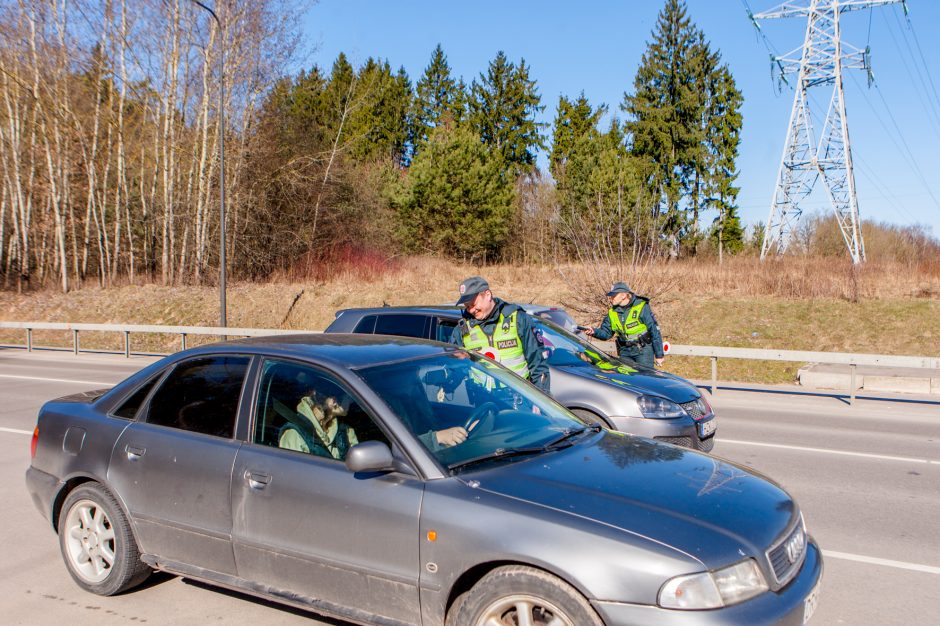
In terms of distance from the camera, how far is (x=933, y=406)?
1255 cm

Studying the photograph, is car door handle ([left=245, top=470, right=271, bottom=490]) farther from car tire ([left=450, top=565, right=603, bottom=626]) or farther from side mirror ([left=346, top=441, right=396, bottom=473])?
car tire ([left=450, top=565, right=603, bottom=626])

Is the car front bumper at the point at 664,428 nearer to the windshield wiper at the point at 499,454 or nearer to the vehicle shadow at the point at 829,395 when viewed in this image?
the windshield wiper at the point at 499,454

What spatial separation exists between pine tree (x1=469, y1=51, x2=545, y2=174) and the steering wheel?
53.3 meters

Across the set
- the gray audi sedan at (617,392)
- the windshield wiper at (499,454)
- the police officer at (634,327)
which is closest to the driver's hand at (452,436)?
the windshield wiper at (499,454)

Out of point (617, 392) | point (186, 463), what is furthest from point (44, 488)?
point (617, 392)

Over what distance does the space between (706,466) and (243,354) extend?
261 centimetres

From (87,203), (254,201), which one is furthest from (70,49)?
(254,201)

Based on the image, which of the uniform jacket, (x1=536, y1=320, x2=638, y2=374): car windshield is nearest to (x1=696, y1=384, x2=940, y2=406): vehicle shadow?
(x1=536, y1=320, x2=638, y2=374): car windshield

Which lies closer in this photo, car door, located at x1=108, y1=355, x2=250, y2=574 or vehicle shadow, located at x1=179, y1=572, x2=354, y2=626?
car door, located at x1=108, y1=355, x2=250, y2=574

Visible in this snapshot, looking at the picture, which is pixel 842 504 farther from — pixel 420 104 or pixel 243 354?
pixel 420 104

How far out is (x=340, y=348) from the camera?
14.9 ft

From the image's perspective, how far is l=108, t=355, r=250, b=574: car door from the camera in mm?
4199

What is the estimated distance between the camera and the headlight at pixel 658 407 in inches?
285

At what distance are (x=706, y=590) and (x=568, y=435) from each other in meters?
1.42
